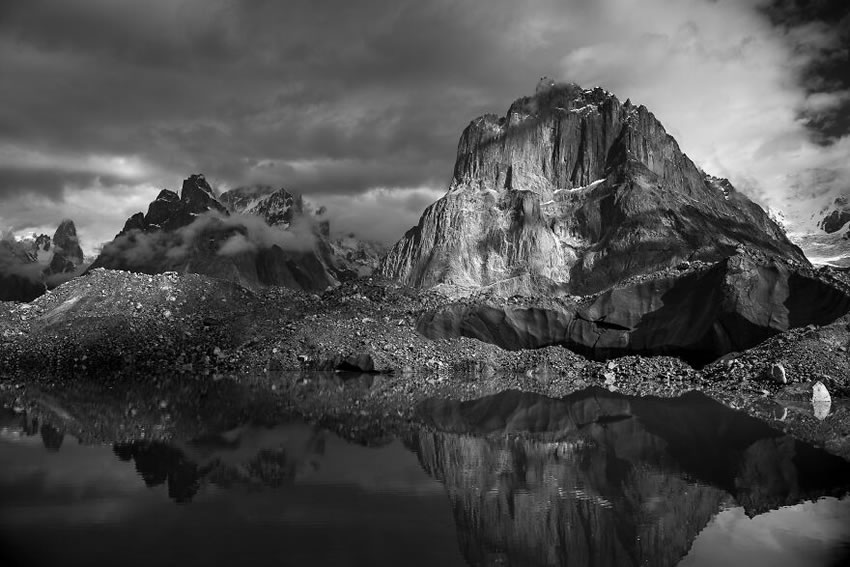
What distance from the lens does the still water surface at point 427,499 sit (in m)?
9.42

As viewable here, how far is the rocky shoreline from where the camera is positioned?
23.8m

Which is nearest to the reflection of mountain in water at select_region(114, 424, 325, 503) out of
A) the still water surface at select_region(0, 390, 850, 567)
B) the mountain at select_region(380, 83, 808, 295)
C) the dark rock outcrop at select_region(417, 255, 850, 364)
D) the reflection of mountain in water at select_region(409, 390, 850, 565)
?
the still water surface at select_region(0, 390, 850, 567)

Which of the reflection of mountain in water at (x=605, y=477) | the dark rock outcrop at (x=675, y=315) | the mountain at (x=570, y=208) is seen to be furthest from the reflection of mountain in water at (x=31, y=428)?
the mountain at (x=570, y=208)

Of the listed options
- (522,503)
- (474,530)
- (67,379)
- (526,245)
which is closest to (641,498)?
(522,503)

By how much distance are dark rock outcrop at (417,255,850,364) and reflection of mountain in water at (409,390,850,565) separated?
17.3 metres

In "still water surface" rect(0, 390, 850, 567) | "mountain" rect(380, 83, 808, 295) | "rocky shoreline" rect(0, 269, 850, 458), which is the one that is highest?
"mountain" rect(380, 83, 808, 295)

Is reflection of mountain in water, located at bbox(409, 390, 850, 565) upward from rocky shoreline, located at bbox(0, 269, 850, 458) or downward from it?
downward

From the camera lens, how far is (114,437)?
17719 mm

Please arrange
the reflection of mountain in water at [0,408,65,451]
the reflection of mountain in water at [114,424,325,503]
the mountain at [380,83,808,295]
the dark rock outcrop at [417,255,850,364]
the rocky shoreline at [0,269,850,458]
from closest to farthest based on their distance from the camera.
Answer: the reflection of mountain in water at [114,424,325,503], the reflection of mountain in water at [0,408,65,451], the rocky shoreline at [0,269,850,458], the dark rock outcrop at [417,255,850,364], the mountain at [380,83,808,295]

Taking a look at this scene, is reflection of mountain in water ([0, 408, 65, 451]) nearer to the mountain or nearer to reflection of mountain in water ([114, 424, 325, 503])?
reflection of mountain in water ([114, 424, 325, 503])

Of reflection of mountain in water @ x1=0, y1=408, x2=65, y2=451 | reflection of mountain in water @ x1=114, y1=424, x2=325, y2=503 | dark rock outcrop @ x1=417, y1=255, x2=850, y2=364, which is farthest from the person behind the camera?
dark rock outcrop @ x1=417, y1=255, x2=850, y2=364

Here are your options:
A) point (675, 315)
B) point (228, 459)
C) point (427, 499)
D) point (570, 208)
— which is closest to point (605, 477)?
point (427, 499)

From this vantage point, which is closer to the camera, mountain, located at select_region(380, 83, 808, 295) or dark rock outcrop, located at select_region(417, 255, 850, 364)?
dark rock outcrop, located at select_region(417, 255, 850, 364)

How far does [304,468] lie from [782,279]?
34829 millimetres
